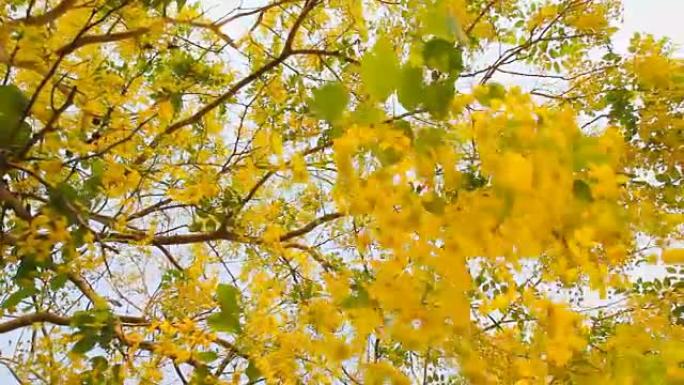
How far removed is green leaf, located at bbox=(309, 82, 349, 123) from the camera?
0.79 meters

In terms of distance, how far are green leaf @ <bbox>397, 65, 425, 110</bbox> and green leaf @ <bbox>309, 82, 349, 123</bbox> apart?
5cm

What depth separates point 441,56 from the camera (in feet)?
2.71

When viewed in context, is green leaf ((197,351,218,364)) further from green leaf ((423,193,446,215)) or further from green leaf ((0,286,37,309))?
green leaf ((423,193,446,215))

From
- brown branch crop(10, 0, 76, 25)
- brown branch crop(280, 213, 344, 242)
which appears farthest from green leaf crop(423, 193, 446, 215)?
brown branch crop(280, 213, 344, 242)

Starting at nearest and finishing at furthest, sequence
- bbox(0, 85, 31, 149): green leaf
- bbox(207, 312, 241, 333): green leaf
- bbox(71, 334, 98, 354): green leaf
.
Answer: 1. bbox(207, 312, 241, 333): green leaf
2. bbox(0, 85, 31, 149): green leaf
3. bbox(71, 334, 98, 354): green leaf

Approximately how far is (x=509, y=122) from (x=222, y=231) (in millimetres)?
1533

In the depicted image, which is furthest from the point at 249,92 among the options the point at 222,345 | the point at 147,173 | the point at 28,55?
the point at 28,55

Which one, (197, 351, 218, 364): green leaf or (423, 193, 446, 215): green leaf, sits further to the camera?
(197, 351, 218, 364): green leaf

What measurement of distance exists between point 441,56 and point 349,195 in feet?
0.55

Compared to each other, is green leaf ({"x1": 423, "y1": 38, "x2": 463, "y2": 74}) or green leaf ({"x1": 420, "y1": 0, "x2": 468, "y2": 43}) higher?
green leaf ({"x1": 420, "y1": 0, "x2": 468, "y2": 43})

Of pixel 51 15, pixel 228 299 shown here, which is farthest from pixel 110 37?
pixel 228 299

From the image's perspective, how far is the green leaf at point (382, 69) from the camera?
0.78 m

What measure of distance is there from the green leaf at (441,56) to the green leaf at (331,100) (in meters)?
0.09

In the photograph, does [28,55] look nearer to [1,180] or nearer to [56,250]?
[1,180]
